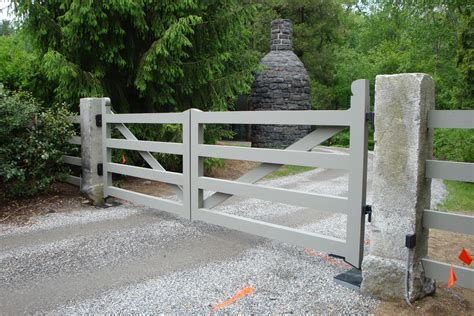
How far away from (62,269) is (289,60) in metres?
11.9

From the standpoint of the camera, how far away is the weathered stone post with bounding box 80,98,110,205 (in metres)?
5.59

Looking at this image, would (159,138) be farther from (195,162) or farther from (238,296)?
(238,296)

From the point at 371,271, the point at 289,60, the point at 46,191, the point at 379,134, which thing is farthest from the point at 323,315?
the point at 289,60

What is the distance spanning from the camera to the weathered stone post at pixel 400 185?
2.57m

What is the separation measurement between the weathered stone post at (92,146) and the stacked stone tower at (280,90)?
8.65 metres

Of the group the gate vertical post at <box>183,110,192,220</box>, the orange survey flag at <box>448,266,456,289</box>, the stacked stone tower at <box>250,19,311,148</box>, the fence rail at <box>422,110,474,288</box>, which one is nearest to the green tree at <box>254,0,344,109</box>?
the stacked stone tower at <box>250,19,311,148</box>

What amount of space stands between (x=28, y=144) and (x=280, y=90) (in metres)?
9.55

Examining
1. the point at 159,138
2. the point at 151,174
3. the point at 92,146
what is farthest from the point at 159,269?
the point at 159,138

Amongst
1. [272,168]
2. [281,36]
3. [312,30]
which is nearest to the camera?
[272,168]

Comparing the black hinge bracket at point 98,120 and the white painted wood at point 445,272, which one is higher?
the black hinge bracket at point 98,120

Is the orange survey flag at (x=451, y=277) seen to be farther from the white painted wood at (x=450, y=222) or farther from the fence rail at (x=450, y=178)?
the white painted wood at (x=450, y=222)

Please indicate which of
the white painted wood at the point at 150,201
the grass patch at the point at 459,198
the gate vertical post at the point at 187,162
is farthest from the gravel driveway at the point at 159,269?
the grass patch at the point at 459,198

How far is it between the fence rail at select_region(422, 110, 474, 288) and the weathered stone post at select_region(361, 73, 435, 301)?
0.17 ft

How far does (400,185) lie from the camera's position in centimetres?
264
